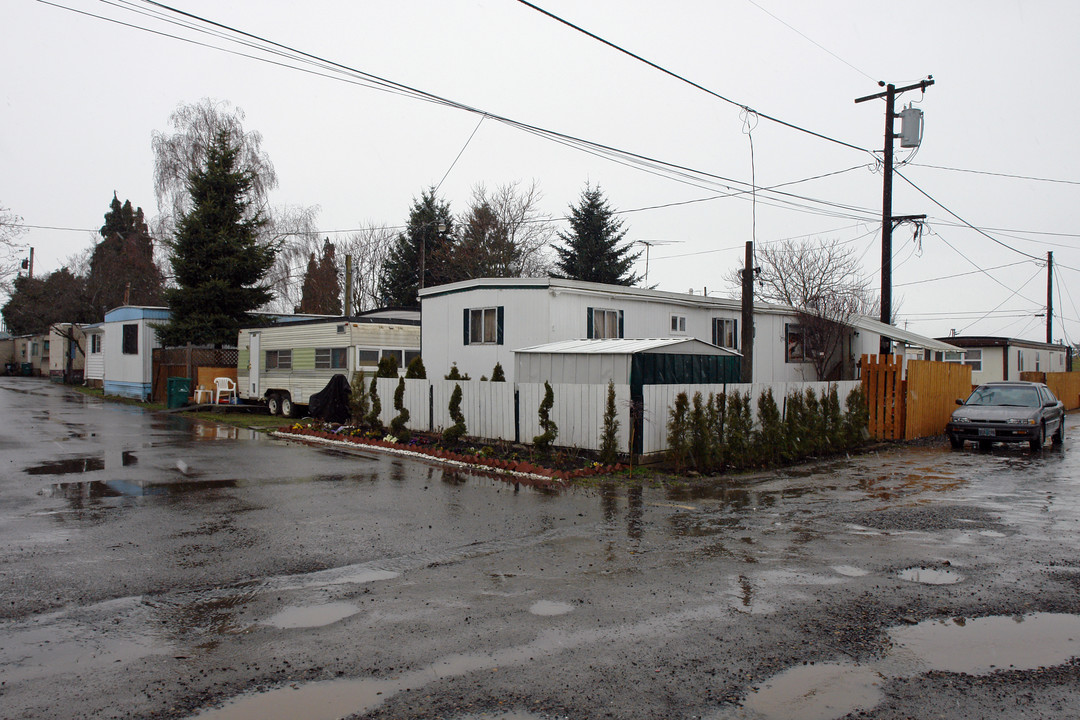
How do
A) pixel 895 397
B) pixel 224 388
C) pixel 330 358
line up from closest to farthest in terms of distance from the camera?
1. pixel 895 397
2. pixel 330 358
3. pixel 224 388

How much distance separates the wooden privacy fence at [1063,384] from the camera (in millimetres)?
31828

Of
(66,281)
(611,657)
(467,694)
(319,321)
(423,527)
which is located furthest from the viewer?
(66,281)

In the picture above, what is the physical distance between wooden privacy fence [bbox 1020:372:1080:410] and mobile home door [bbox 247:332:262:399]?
30628 mm

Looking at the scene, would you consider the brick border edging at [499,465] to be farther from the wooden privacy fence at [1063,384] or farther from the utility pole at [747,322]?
the wooden privacy fence at [1063,384]

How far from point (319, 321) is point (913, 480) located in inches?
667

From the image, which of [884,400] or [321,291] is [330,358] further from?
[321,291]

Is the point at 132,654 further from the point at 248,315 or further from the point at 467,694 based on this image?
the point at 248,315

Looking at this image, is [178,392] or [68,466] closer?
[68,466]

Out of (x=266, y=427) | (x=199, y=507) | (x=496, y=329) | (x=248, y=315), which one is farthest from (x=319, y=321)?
(x=199, y=507)

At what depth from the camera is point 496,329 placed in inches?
711

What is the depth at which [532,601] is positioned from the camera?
577cm

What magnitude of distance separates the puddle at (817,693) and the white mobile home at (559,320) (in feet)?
42.3

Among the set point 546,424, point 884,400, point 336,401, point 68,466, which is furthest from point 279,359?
point 884,400

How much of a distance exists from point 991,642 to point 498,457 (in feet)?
31.5
